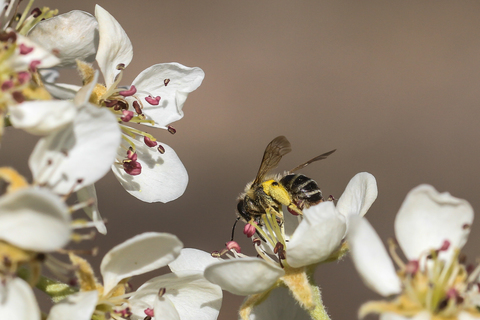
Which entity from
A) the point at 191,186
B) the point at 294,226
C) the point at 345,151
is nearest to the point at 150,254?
the point at 294,226

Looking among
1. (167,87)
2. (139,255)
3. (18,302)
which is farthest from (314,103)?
(18,302)

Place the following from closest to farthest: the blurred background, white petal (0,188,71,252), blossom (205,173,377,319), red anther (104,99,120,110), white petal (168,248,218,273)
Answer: white petal (0,188,71,252) → blossom (205,173,377,319) → white petal (168,248,218,273) → red anther (104,99,120,110) → the blurred background

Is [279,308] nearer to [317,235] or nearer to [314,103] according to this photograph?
[317,235]

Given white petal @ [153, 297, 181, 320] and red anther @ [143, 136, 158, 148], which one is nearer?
white petal @ [153, 297, 181, 320]

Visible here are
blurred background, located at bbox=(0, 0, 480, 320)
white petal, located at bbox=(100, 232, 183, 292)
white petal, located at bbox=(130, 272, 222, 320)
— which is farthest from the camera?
blurred background, located at bbox=(0, 0, 480, 320)

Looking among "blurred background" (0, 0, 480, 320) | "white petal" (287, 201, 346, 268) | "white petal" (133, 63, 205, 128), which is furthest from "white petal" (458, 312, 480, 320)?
"blurred background" (0, 0, 480, 320)

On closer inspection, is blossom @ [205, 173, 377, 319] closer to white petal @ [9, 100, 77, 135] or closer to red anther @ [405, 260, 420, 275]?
red anther @ [405, 260, 420, 275]

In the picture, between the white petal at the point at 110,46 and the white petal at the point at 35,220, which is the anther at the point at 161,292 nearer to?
the white petal at the point at 35,220

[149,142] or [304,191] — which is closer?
[149,142]
